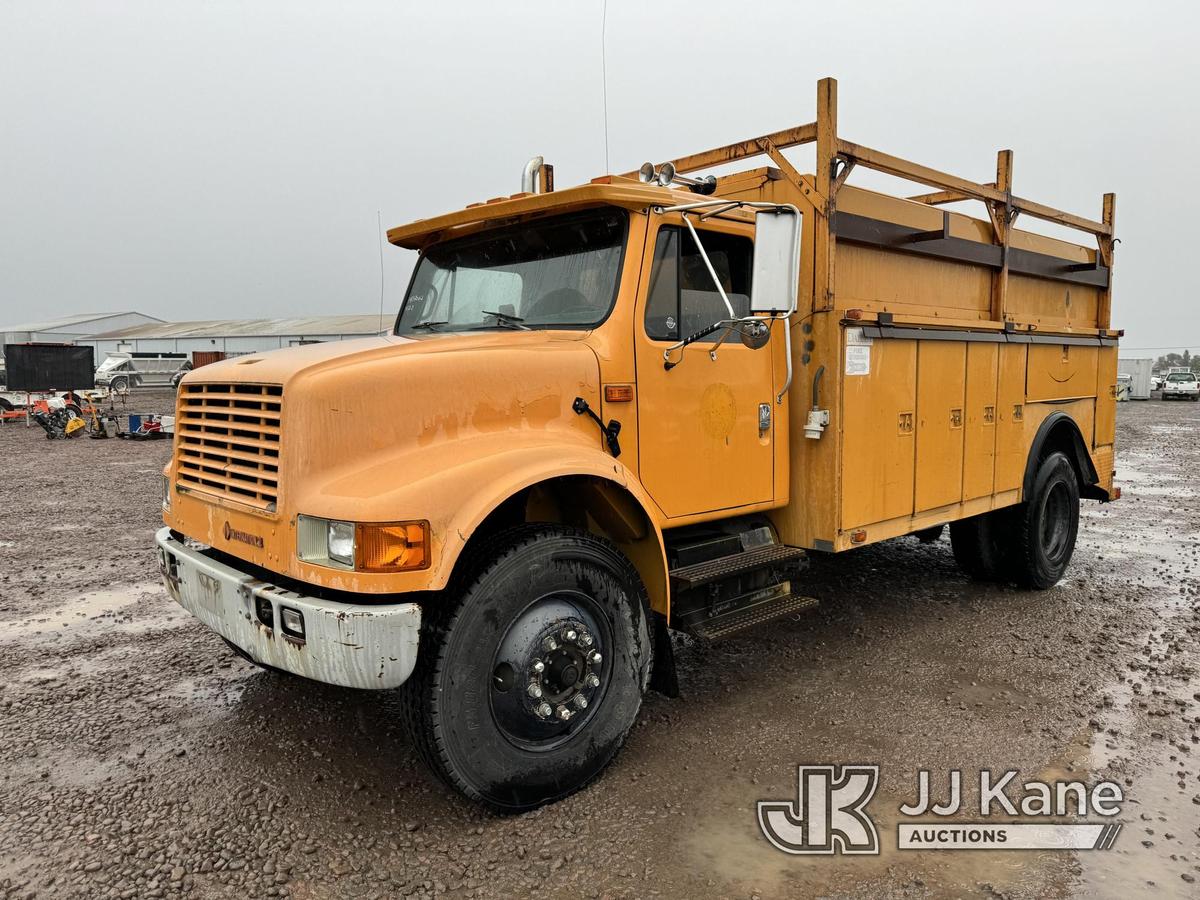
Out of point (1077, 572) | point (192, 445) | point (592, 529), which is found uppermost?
point (192, 445)

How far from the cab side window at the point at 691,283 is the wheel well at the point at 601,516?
0.76 meters

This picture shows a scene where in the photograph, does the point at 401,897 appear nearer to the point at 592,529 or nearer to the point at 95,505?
the point at 592,529

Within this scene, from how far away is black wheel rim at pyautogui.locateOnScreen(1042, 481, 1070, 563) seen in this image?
639cm

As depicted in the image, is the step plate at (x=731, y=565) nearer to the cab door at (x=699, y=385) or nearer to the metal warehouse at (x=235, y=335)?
the cab door at (x=699, y=385)

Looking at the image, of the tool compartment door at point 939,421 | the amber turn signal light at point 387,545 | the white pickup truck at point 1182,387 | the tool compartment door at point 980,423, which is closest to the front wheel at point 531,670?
the amber turn signal light at point 387,545

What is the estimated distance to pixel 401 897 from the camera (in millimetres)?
2709

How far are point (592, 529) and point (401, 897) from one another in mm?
1642

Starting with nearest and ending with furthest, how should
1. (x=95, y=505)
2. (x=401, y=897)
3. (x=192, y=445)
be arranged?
(x=401, y=897), (x=192, y=445), (x=95, y=505)

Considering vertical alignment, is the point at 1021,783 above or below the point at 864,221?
below

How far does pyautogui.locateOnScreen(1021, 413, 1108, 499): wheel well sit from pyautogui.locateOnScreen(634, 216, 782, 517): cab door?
2826 millimetres

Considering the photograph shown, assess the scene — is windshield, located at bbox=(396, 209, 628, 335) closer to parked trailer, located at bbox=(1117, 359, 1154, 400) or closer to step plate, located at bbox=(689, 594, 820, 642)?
step plate, located at bbox=(689, 594, 820, 642)

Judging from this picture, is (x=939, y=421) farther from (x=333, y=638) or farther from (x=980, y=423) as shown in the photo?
(x=333, y=638)

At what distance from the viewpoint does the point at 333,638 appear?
2760mm

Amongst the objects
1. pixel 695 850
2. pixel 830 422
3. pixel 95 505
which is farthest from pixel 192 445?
pixel 95 505
